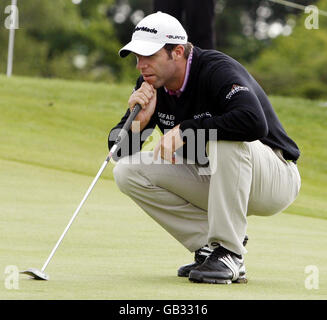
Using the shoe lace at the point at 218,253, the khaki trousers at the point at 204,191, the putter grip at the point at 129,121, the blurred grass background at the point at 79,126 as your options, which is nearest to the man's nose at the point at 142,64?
the putter grip at the point at 129,121

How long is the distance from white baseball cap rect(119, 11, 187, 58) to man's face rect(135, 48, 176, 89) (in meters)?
0.04

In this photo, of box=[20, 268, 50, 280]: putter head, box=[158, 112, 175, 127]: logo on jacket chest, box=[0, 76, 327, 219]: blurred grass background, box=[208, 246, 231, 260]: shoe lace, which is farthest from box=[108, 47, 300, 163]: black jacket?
box=[0, 76, 327, 219]: blurred grass background

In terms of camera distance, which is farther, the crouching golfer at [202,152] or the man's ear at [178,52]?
the man's ear at [178,52]

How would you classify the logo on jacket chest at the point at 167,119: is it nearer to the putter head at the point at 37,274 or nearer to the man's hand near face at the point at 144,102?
the man's hand near face at the point at 144,102

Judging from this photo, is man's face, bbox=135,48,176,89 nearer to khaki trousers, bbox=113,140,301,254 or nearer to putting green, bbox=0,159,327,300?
khaki trousers, bbox=113,140,301,254

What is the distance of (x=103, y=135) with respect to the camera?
1120cm

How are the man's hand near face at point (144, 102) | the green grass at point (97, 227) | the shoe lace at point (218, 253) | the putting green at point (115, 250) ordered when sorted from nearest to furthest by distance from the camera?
the putting green at point (115, 250)
the green grass at point (97, 227)
the shoe lace at point (218, 253)
the man's hand near face at point (144, 102)

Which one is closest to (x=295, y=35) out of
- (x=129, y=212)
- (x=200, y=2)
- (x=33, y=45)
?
(x=33, y=45)

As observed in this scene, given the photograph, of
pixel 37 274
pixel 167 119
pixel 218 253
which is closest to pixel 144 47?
pixel 167 119

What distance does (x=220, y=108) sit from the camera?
419 cm

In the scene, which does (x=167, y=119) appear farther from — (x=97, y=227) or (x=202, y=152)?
(x=97, y=227)

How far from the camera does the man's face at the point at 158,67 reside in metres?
4.18

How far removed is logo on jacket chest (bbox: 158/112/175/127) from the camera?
14.4ft
